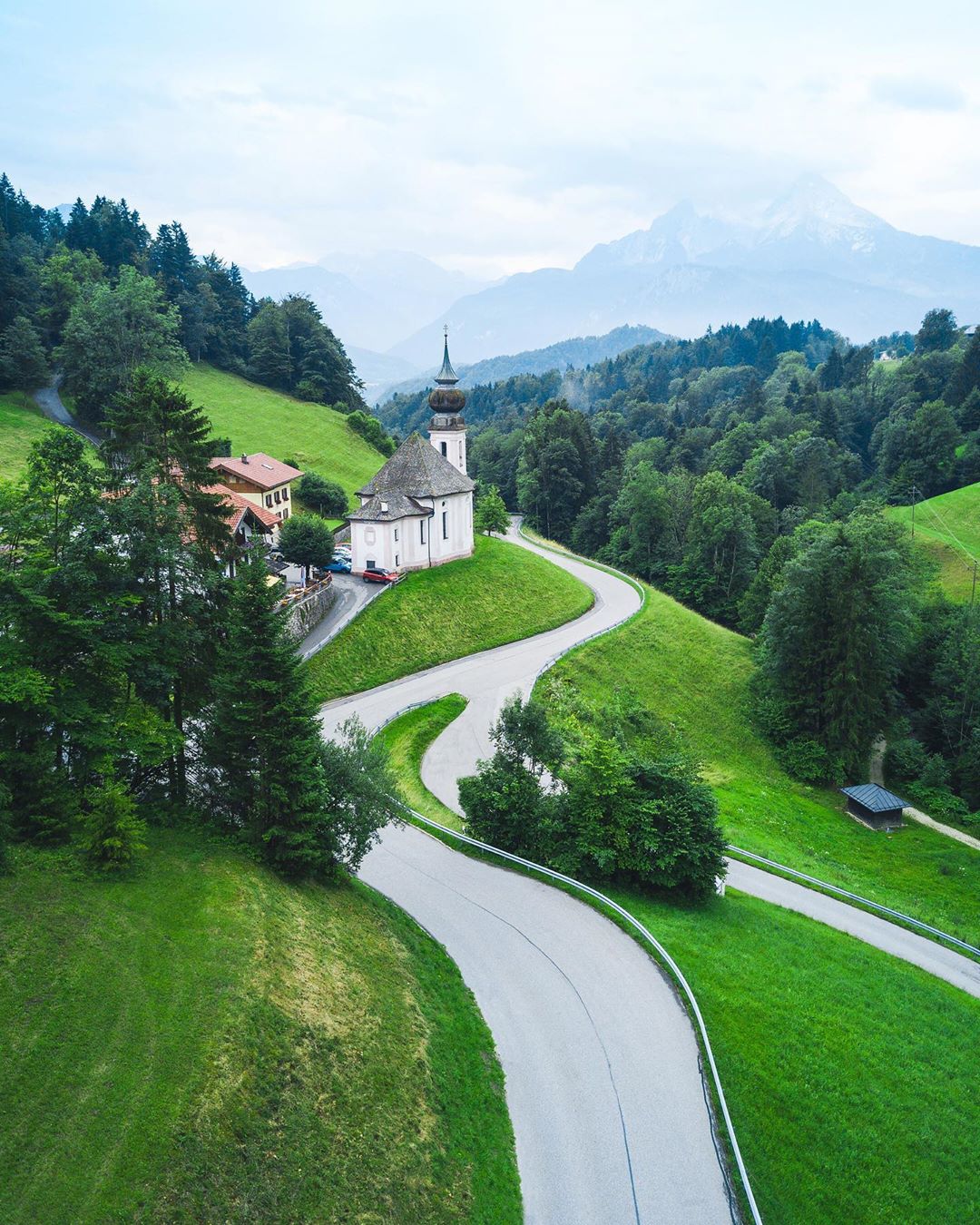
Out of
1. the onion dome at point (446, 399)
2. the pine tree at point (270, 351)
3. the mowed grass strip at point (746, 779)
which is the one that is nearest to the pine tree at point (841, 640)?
the mowed grass strip at point (746, 779)

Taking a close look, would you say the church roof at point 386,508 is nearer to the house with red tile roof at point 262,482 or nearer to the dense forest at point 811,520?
the house with red tile roof at point 262,482

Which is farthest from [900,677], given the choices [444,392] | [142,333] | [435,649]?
[142,333]

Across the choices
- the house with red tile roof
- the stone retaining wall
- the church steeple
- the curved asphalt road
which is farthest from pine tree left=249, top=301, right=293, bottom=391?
the curved asphalt road

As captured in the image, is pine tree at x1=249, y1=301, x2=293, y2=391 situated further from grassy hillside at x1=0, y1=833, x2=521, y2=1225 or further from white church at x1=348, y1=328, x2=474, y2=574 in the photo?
grassy hillside at x1=0, y1=833, x2=521, y2=1225

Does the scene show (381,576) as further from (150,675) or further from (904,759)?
(904,759)

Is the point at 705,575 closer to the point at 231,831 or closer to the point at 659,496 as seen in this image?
the point at 659,496

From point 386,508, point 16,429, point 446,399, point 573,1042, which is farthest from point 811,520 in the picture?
point 16,429
